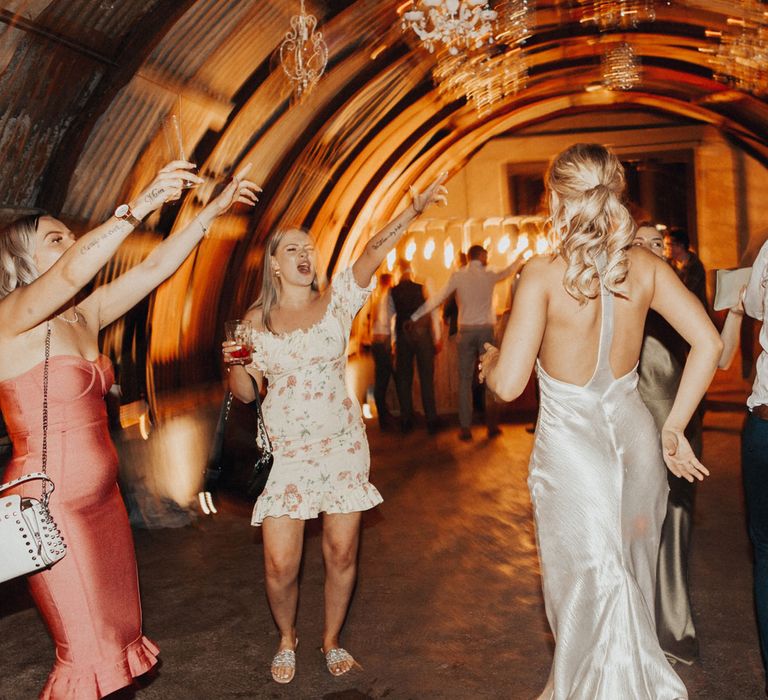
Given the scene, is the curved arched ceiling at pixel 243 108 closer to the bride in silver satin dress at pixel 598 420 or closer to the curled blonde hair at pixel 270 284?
the curled blonde hair at pixel 270 284

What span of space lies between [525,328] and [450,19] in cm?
527

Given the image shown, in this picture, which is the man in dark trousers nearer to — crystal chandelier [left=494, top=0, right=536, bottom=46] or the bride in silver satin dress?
crystal chandelier [left=494, top=0, right=536, bottom=46]

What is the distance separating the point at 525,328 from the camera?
8.62 ft

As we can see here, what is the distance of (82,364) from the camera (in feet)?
8.95

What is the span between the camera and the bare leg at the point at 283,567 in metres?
3.53

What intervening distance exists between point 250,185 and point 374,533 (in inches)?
121

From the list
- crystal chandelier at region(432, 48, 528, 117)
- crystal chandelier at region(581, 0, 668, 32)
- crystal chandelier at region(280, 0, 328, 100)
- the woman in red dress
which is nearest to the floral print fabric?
the woman in red dress

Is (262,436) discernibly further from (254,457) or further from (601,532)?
(601,532)

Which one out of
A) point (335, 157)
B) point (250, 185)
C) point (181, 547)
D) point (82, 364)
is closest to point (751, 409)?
point (250, 185)

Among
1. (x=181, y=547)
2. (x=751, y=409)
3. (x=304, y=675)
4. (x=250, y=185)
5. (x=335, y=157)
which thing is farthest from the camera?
(x=335, y=157)

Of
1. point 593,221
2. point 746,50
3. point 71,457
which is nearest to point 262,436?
point 71,457

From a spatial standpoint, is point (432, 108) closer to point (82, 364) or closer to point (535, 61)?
point (535, 61)

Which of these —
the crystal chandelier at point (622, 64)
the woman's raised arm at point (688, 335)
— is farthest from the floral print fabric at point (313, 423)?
the crystal chandelier at point (622, 64)

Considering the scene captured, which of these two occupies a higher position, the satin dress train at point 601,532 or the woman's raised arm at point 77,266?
the woman's raised arm at point 77,266
